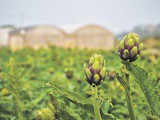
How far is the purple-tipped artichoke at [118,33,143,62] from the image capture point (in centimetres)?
88

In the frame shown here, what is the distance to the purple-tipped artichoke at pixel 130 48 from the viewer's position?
88 cm

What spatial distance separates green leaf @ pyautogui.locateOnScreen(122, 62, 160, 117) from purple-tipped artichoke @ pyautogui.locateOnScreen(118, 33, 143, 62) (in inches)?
1.1

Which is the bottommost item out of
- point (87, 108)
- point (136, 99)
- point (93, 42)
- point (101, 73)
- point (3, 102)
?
point (93, 42)

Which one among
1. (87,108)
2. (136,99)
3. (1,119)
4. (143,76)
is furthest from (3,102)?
(136,99)

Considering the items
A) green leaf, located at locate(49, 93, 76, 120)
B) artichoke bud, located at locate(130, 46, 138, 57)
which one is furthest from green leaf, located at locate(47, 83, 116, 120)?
artichoke bud, located at locate(130, 46, 138, 57)

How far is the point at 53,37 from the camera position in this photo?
21953mm

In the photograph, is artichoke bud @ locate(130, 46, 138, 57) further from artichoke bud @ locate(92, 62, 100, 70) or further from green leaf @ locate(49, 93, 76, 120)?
green leaf @ locate(49, 93, 76, 120)

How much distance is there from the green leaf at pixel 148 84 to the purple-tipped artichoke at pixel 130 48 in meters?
0.03

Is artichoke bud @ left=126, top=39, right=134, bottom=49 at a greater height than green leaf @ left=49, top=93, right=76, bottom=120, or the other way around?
artichoke bud @ left=126, top=39, right=134, bottom=49

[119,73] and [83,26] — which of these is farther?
[83,26]

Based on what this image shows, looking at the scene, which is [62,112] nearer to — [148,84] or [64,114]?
[64,114]

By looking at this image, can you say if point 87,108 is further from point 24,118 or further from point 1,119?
point 1,119

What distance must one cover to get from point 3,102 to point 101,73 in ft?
2.35

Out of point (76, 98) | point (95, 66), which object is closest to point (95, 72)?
point (95, 66)
